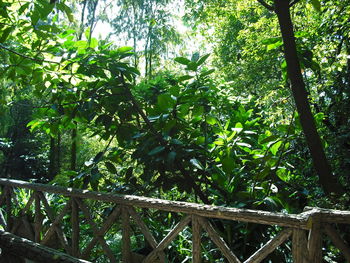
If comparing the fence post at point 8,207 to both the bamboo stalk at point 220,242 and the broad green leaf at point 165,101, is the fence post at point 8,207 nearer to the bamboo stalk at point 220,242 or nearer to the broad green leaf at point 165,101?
the broad green leaf at point 165,101

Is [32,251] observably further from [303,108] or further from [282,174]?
[303,108]

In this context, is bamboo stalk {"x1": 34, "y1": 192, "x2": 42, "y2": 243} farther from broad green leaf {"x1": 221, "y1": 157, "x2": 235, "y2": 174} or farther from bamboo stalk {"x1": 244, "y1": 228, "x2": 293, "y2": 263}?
bamboo stalk {"x1": 244, "y1": 228, "x2": 293, "y2": 263}

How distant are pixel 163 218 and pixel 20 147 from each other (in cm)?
1258

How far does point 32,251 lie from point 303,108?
2.53 m

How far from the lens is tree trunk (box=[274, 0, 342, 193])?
2.17 metres

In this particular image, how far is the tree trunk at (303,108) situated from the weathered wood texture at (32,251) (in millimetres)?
1840

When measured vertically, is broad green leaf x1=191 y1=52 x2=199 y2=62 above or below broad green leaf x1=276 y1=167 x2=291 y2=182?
above

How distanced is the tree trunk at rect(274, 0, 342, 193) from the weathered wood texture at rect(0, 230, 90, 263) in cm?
184

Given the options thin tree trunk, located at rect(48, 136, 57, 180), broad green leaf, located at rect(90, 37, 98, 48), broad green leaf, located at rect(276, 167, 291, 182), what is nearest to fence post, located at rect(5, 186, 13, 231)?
broad green leaf, located at rect(90, 37, 98, 48)

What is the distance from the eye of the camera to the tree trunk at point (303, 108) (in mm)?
2166

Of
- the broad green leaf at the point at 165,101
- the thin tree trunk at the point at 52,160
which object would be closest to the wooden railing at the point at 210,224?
the broad green leaf at the point at 165,101

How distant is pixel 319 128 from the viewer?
A: 292cm

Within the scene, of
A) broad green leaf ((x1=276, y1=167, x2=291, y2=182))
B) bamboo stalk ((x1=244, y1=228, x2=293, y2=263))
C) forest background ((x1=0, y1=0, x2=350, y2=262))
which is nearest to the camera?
bamboo stalk ((x1=244, y1=228, x2=293, y2=263))

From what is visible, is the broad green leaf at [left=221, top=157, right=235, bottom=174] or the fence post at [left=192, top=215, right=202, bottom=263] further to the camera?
the broad green leaf at [left=221, top=157, right=235, bottom=174]
